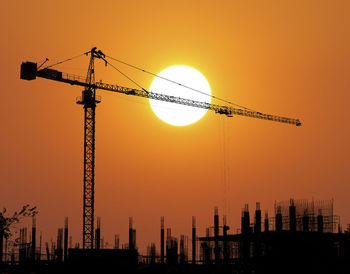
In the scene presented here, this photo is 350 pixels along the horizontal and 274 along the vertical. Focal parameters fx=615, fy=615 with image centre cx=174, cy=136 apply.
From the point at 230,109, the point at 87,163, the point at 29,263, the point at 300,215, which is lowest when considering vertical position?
the point at 29,263

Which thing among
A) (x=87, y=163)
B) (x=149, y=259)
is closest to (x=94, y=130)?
(x=87, y=163)

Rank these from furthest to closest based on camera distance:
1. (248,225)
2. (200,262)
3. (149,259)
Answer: (149,259) → (200,262) → (248,225)

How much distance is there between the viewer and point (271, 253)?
156 ft

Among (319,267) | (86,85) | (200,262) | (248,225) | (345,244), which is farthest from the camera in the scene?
(86,85)

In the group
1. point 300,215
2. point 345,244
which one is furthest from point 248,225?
point 345,244

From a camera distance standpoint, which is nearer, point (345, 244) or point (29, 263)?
point (345, 244)

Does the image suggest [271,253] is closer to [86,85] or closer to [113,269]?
[113,269]

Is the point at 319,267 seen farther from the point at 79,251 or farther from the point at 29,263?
the point at 29,263

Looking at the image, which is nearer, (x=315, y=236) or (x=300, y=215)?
(x=315, y=236)

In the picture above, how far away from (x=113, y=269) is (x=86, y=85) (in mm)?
35196

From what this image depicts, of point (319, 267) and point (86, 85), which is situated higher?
point (86, 85)

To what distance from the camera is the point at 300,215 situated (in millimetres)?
54375

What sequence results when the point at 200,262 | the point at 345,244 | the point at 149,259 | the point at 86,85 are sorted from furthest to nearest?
the point at 86,85, the point at 149,259, the point at 200,262, the point at 345,244

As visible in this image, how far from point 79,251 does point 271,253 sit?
15707 mm
